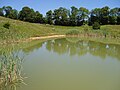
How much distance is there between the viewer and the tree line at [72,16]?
156ft

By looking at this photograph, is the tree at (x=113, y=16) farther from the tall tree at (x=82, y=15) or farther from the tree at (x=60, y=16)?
the tree at (x=60, y=16)

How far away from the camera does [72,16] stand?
159 feet

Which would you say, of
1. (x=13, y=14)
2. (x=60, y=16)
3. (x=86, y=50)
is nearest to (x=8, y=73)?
(x=86, y=50)

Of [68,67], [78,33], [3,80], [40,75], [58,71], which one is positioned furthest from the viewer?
[78,33]

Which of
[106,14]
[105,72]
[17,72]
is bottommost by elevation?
[105,72]

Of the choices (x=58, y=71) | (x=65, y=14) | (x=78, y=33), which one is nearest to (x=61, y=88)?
(x=58, y=71)

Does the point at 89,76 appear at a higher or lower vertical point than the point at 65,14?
lower

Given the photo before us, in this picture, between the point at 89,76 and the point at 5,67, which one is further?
the point at 89,76

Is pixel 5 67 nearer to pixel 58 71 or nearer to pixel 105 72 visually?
pixel 58 71

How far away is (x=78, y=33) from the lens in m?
29.7

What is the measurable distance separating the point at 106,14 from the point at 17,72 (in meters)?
44.6

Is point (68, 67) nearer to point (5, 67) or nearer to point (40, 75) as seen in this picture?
point (40, 75)

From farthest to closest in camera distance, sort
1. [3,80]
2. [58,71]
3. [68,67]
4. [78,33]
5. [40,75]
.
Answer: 1. [78,33]
2. [68,67]
3. [58,71]
4. [40,75]
5. [3,80]

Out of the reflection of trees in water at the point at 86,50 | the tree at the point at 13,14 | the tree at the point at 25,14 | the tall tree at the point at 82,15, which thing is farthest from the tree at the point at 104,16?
the reflection of trees in water at the point at 86,50
